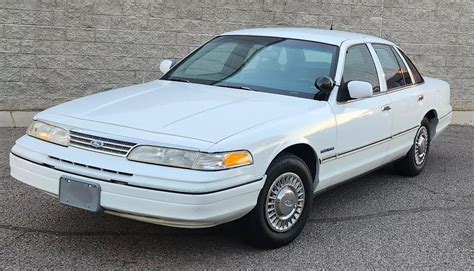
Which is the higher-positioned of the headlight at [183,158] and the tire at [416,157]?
the headlight at [183,158]

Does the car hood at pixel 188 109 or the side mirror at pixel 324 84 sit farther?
the side mirror at pixel 324 84

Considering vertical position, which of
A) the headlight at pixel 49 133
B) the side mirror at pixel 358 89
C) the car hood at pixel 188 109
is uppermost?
the side mirror at pixel 358 89

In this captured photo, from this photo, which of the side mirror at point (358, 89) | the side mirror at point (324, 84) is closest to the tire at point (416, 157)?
the side mirror at point (358, 89)

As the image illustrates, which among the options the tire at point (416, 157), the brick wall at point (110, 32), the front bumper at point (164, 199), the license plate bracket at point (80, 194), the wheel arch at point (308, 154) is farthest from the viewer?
the brick wall at point (110, 32)

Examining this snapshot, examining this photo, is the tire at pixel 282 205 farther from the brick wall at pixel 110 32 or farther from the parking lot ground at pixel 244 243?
the brick wall at pixel 110 32

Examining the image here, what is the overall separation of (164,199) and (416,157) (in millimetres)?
3760

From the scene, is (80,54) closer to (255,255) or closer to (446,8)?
(255,255)

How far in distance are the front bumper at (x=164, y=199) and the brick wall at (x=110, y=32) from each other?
15.7 feet

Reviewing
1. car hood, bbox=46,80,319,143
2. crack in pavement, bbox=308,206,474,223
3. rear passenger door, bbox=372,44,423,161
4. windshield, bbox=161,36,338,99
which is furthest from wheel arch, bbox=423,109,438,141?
car hood, bbox=46,80,319,143

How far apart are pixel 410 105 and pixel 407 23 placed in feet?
16.2

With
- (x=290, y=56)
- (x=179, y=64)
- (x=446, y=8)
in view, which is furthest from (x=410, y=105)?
(x=446, y=8)

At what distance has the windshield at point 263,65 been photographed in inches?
190

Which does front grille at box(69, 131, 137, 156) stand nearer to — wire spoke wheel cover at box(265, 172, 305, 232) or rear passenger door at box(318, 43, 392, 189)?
wire spoke wheel cover at box(265, 172, 305, 232)

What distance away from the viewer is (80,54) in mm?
8289
